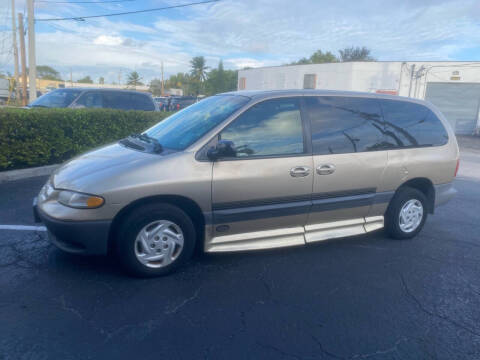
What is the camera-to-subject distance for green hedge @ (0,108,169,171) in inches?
277

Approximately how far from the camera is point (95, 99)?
411 inches

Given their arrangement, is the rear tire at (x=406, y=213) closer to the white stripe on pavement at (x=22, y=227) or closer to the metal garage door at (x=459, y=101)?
the white stripe on pavement at (x=22, y=227)

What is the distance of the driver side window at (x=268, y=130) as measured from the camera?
376 cm

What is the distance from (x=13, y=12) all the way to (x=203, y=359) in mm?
26466

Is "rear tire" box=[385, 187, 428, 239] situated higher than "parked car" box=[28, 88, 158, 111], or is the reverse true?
"parked car" box=[28, 88, 158, 111]

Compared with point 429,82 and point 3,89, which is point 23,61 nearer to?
point 3,89

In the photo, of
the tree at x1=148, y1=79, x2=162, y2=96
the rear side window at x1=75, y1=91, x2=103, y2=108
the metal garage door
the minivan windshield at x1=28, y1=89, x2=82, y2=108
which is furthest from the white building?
the tree at x1=148, y1=79, x2=162, y2=96

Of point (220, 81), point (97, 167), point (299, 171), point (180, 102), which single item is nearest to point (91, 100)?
point (97, 167)

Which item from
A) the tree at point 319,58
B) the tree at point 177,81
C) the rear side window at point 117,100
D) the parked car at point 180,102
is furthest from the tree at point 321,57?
the rear side window at point 117,100

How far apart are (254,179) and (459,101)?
28661 mm

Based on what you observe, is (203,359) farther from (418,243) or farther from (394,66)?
(394,66)

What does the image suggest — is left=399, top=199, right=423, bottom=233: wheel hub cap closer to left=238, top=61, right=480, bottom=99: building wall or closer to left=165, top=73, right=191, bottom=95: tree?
left=238, top=61, right=480, bottom=99: building wall

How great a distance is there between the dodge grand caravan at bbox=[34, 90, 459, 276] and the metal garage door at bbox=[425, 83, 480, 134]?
2598 cm

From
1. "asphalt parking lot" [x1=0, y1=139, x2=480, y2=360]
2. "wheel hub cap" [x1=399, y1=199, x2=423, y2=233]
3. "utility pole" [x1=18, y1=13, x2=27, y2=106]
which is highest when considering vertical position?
"utility pole" [x1=18, y1=13, x2=27, y2=106]
